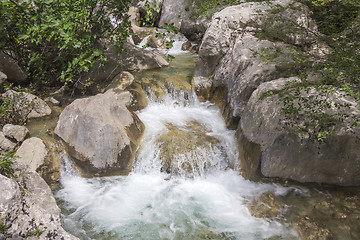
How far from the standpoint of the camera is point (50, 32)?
271 inches

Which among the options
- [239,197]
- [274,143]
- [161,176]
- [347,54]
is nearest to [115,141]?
[161,176]

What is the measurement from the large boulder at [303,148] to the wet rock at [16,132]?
5.22m

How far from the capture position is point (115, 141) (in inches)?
220

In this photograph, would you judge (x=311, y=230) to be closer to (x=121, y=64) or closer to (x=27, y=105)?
(x=27, y=105)

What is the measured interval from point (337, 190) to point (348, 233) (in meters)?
0.89

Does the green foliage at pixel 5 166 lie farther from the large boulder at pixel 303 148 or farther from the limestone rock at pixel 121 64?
the limestone rock at pixel 121 64

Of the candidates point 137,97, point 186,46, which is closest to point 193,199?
point 137,97

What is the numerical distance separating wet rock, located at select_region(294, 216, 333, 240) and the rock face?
86 centimetres

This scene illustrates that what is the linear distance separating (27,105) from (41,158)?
2.07 m

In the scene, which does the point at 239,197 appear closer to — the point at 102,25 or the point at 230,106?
the point at 230,106

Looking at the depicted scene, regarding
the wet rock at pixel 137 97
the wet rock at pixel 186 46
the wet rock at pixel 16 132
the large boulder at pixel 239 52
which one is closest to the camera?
the wet rock at pixel 16 132

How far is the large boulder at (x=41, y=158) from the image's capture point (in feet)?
17.3

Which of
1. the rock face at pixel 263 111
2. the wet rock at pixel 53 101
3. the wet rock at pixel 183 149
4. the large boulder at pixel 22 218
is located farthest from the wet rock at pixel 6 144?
the rock face at pixel 263 111

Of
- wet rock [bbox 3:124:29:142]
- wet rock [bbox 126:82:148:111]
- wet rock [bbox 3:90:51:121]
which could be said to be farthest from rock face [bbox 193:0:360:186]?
wet rock [bbox 3:124:29:142]
